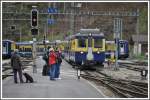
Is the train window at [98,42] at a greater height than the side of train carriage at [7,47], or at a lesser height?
greater

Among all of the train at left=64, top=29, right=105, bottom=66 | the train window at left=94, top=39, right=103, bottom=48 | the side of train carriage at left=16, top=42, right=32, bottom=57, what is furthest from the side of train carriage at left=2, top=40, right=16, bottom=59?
the train window at left=94, top=39, right=103, bottom=48

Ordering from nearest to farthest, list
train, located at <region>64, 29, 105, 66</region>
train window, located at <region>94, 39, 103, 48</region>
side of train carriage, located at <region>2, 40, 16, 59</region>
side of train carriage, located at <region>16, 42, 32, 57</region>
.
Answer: train, located at <region>64, 29, 105, 66</region> → train window, located at <region>94, 39, 103, 48</region> → side of train carriage, located at <region>2, 40, 16, 59</region> → side of train carriage, located at <region>16, 42, 32, 57</region>

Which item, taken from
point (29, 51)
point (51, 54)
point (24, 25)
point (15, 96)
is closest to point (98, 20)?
point (24, 25)

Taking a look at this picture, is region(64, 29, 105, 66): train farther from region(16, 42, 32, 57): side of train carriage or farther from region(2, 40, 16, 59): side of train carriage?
region(16, 42, 32, 57): side of train carriage

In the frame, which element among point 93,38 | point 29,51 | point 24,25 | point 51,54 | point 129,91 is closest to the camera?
point 129,91

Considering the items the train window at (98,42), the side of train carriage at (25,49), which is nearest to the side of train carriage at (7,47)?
the side of train carriage at (25,49)

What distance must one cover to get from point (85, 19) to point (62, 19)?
18.5ft

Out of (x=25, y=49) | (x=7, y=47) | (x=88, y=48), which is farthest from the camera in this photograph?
(x=25, y=49)

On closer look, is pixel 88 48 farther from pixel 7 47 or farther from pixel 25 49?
pixel 25 49

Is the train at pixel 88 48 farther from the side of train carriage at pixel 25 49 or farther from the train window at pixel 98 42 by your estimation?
the side of train carriage at pixel 25 49

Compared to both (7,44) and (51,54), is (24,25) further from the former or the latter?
(51,54)

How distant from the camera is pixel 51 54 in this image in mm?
22922

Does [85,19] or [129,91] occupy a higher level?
[85,19]

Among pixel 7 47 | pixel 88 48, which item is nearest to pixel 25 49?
pixel 7 47
